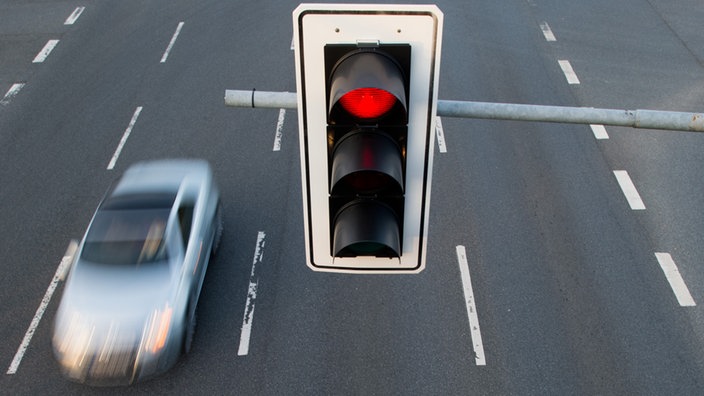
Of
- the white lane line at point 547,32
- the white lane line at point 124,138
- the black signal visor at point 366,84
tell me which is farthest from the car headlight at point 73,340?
the white lane line at point 547,32

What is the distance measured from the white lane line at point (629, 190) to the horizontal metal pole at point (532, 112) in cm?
891

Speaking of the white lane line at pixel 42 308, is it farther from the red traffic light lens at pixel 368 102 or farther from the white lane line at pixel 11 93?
the red traffic light lens at pixel 368 102

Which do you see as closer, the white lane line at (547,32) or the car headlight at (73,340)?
the car headlight at (73,340)

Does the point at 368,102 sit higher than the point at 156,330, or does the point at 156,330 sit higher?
the point at 368,102

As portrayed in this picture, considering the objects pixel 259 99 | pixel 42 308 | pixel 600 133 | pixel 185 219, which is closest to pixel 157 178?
pixel 185 219

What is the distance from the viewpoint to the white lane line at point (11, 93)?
578 inches

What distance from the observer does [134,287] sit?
8.66 metres

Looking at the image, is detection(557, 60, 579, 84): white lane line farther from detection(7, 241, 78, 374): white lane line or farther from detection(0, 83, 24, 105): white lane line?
detection(0, 83, 24, 105): white lane line

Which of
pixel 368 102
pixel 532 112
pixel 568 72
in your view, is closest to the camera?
pixel 368 102

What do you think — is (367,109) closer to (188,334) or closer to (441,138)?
(188,334)

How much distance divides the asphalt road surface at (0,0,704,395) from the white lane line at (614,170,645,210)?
0.03m

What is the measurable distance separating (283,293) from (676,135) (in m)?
9.23

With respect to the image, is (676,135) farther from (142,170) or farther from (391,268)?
(391,268)

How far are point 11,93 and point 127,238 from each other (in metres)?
8.27
